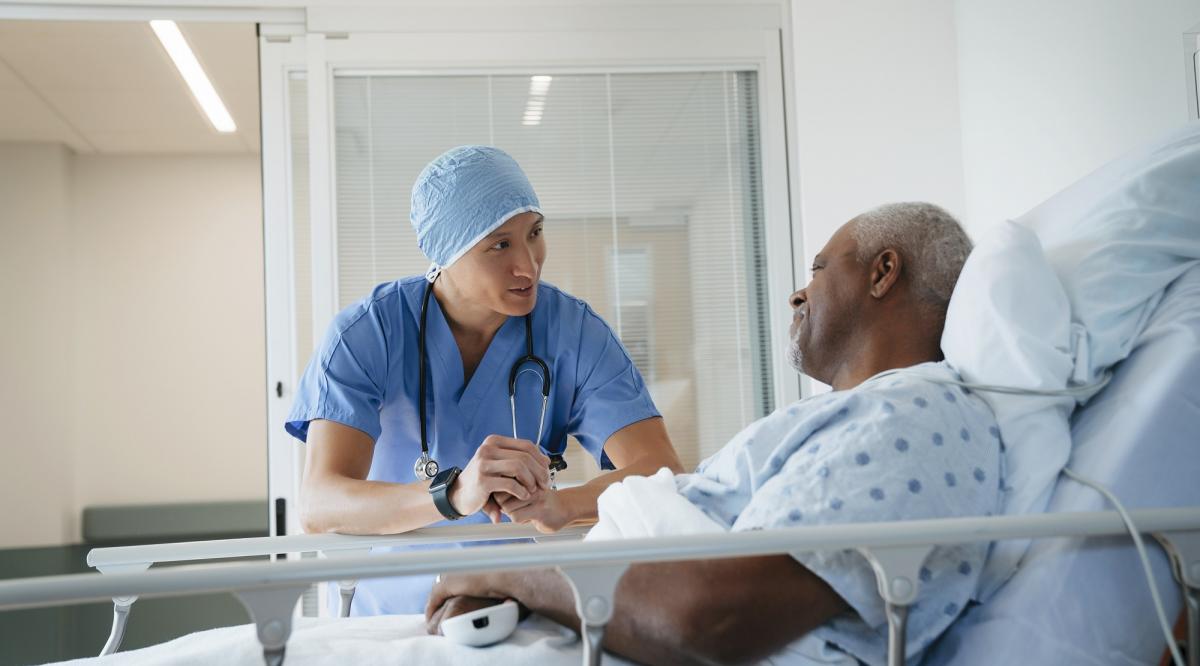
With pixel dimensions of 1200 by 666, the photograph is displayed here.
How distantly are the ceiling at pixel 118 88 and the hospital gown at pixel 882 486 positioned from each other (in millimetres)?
3635

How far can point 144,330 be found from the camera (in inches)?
227

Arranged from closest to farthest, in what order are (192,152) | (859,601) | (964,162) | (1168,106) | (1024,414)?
(859,601)
(1024,414)
(1168,106)
(964,162)
(192,152)

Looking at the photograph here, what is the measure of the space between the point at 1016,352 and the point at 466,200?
0.96m

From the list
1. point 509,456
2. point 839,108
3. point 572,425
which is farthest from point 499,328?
point 839,108

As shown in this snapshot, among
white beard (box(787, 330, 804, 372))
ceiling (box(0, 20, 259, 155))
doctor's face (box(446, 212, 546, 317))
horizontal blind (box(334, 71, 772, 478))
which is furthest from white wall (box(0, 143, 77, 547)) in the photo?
white beard (box(787, 330, 804, 372))

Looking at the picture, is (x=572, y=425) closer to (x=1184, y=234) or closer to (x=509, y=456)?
(x=509, y=456)

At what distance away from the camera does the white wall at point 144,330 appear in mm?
5488

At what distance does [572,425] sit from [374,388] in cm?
37

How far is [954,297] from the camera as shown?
122cm

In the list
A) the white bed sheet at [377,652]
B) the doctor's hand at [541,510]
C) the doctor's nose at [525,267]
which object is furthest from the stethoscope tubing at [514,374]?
the white bed sheet at [377,652]

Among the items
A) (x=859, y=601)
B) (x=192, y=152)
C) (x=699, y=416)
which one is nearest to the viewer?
(x=859, y=601)

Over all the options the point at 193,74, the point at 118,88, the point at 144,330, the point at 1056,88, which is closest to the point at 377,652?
the point at 1056,88

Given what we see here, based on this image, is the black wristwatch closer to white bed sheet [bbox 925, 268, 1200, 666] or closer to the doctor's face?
the doctor's face

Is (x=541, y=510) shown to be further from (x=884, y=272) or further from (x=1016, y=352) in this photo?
(x=1016, y=352)
